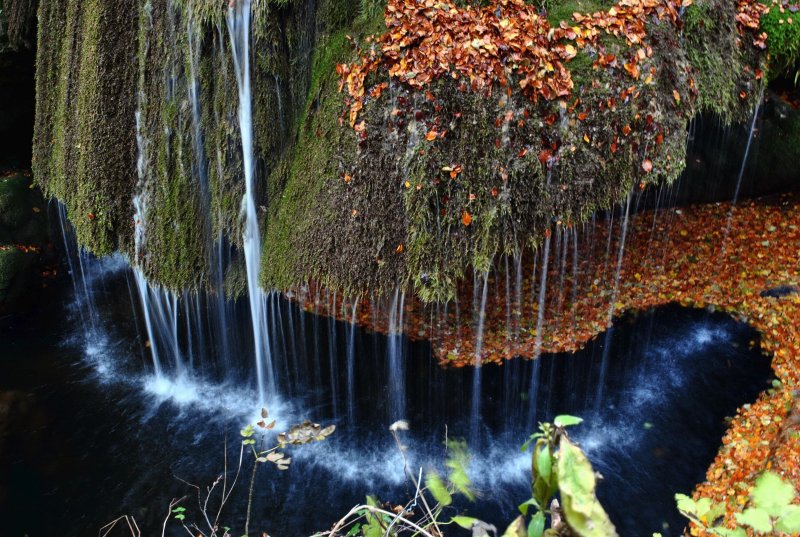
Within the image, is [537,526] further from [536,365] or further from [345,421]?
[536,365]

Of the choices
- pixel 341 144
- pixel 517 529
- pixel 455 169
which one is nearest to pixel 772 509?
pixel 517 529

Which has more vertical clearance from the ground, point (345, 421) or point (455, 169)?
point (455, 169)

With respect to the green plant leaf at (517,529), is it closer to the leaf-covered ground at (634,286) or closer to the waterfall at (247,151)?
the waterfall at (247,151)

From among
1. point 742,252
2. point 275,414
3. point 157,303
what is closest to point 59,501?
→ point 275,414

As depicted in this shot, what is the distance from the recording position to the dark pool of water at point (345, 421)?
18.9 feet

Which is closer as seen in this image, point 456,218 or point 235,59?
point 456,218

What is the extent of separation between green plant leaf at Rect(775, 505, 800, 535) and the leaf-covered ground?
5905mm

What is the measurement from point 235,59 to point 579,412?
5721mm

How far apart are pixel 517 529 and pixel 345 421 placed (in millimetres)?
5632

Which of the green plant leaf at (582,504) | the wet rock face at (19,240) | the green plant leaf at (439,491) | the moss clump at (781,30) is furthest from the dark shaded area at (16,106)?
the green plant leaf at (582,504)

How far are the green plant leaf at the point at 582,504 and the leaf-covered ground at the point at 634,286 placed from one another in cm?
599

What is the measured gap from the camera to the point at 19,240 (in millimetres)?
9570

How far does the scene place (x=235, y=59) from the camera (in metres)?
5.52

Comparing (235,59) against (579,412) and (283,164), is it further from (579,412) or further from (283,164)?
(579,412)
